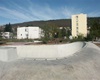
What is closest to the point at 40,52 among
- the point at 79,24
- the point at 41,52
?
the point at 41,52

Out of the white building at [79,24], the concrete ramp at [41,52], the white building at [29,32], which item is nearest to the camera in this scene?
the concrete ramp at [41,52]

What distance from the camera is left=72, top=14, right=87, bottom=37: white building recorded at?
241 feet

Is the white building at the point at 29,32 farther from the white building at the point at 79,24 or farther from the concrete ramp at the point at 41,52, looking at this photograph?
the concrete ramp at the point at 41,52

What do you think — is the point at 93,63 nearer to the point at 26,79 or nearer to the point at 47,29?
the point at 26,79

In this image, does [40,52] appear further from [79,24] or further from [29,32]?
[29,32]

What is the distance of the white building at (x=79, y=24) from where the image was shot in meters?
73.4

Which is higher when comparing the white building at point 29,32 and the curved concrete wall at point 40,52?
the white building at point 29,32

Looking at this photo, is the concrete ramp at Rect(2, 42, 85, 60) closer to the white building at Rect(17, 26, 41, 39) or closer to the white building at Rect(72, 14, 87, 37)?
the white building at Rect(72, 14, 87, 37)

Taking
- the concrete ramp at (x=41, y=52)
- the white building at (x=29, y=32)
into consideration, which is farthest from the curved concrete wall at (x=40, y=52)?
the white building at (x=29, y=32)

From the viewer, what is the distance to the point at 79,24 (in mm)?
74562

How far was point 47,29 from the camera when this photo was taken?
240 ft

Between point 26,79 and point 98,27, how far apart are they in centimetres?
4455

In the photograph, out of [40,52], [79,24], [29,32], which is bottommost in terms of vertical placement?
[40,52]

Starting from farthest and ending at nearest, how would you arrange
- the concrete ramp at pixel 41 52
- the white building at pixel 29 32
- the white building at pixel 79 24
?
1. the white building at pixel 29 32
2. the white building at pixel 79 24
3. the concrete ramp at pixel 41 52
